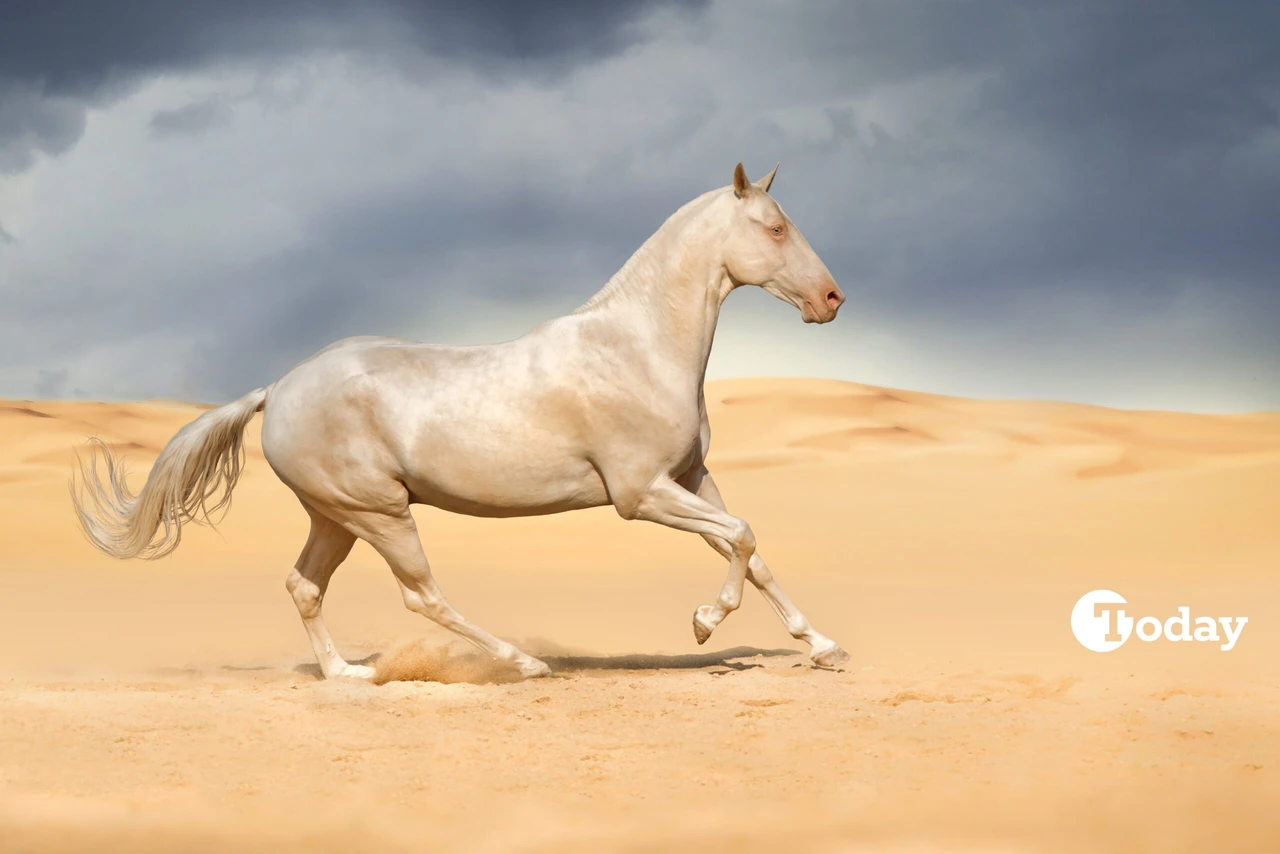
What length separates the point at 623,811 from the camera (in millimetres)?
5148

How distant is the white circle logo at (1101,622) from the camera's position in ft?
30.5

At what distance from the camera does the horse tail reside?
7.95m

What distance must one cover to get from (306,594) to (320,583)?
0.12 metres

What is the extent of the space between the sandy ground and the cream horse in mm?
894

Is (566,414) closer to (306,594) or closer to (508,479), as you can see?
(508,479)

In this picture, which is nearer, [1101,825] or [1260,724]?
[1101,825]

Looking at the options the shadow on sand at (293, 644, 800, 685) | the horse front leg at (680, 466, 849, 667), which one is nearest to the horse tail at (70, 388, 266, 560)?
the shadow on sand at (293, 644, 800, 685)

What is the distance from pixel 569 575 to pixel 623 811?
977 cm

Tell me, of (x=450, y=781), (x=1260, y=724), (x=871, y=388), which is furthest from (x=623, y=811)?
(x=871, y=388)

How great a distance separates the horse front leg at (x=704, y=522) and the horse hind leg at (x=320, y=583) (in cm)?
205

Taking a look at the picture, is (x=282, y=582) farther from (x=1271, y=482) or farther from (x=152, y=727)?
(x=1271, y=482)

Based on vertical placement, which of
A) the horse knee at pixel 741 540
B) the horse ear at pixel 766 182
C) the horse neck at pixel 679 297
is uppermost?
the horse ear at pixel 766 182

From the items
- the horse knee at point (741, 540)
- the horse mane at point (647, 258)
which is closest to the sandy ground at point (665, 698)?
the horse knee at point (741, 540)

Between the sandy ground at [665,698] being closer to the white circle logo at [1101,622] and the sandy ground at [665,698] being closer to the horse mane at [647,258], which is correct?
the white circle logo at [1101,622]
